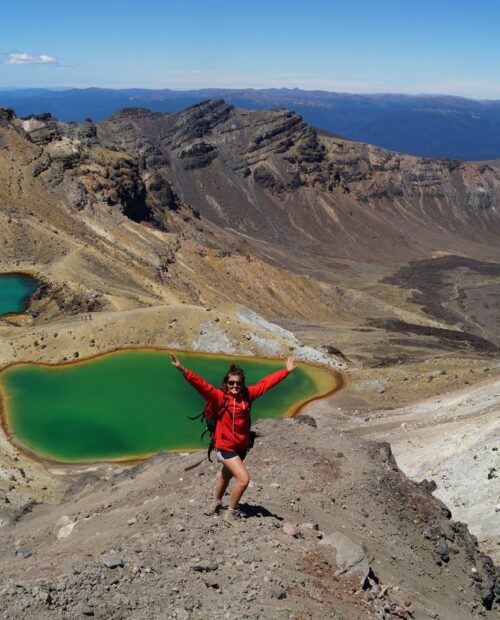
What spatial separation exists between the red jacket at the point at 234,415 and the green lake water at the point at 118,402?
19136 mm

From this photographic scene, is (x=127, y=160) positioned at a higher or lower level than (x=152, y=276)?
higher

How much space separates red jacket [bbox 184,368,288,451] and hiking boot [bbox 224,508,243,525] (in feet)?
6.64

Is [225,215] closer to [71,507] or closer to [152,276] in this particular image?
Result: [152,276]

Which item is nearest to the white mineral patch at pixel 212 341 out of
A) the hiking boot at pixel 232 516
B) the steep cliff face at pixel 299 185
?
the hiking boot at pixel 232 516

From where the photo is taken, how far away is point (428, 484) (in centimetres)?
2177

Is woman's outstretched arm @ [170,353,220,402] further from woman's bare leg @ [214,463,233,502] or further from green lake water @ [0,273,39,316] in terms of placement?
green lake water @ [0,273,39,316]

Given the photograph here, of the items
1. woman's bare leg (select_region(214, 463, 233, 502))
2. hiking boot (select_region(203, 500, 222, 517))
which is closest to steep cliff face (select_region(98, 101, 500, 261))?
hiking boot (select_region(203, 500, 222, 517))

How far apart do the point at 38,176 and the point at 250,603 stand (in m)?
75.5

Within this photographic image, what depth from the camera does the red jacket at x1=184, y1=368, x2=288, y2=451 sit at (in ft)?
36.8

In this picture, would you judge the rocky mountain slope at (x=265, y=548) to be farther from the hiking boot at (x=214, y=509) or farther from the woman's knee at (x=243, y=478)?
the woman's knee at (x=243, y=478)

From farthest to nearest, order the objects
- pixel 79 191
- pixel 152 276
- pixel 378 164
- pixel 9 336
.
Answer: pixel 378 164 < pixel 79 191 < pixel 152 276 < pixel 9 336

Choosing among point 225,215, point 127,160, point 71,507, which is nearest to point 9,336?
point 71,507

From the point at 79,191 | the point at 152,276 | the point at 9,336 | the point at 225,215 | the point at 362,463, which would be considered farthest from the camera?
the point at 225,215

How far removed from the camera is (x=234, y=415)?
11273 mm
